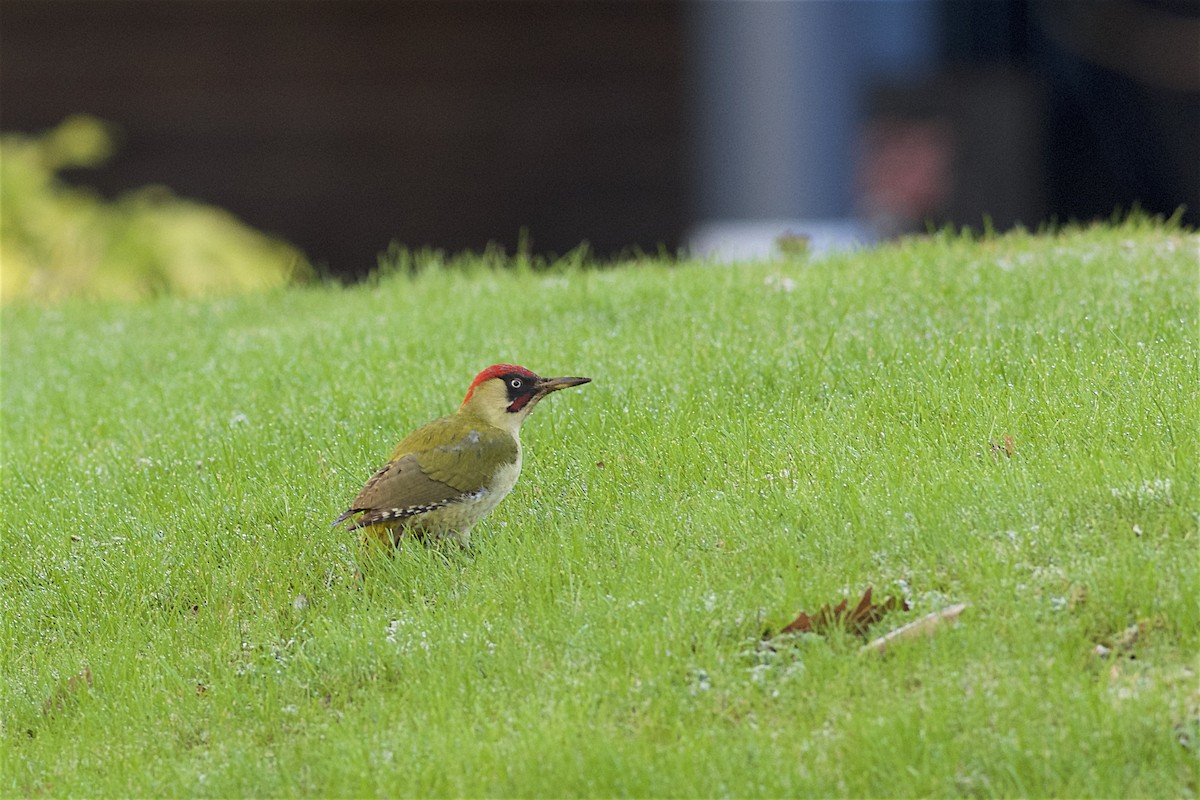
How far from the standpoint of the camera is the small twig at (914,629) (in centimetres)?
410

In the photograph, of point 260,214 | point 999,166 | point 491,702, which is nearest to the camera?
point 491,702

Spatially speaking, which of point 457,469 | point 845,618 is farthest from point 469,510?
point 845,618

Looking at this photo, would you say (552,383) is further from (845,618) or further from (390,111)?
(390,111)

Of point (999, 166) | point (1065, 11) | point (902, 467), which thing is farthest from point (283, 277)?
point (1065, 11)

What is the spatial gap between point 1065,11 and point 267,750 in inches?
500

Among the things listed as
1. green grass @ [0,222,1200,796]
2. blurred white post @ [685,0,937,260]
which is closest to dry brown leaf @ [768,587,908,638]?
green grass @ [0,222,1200,796]

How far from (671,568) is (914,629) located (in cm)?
85

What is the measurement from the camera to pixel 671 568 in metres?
4.62

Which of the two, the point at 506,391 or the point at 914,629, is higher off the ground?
the point at 506,391

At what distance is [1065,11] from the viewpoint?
14453mm

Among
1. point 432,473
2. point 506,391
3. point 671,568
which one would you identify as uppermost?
point 506,391

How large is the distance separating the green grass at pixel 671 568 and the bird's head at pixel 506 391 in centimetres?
37

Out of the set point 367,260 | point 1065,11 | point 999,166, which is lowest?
point 367,260

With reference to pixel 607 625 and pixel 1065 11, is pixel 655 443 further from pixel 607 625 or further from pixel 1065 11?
pixel 1065 11
